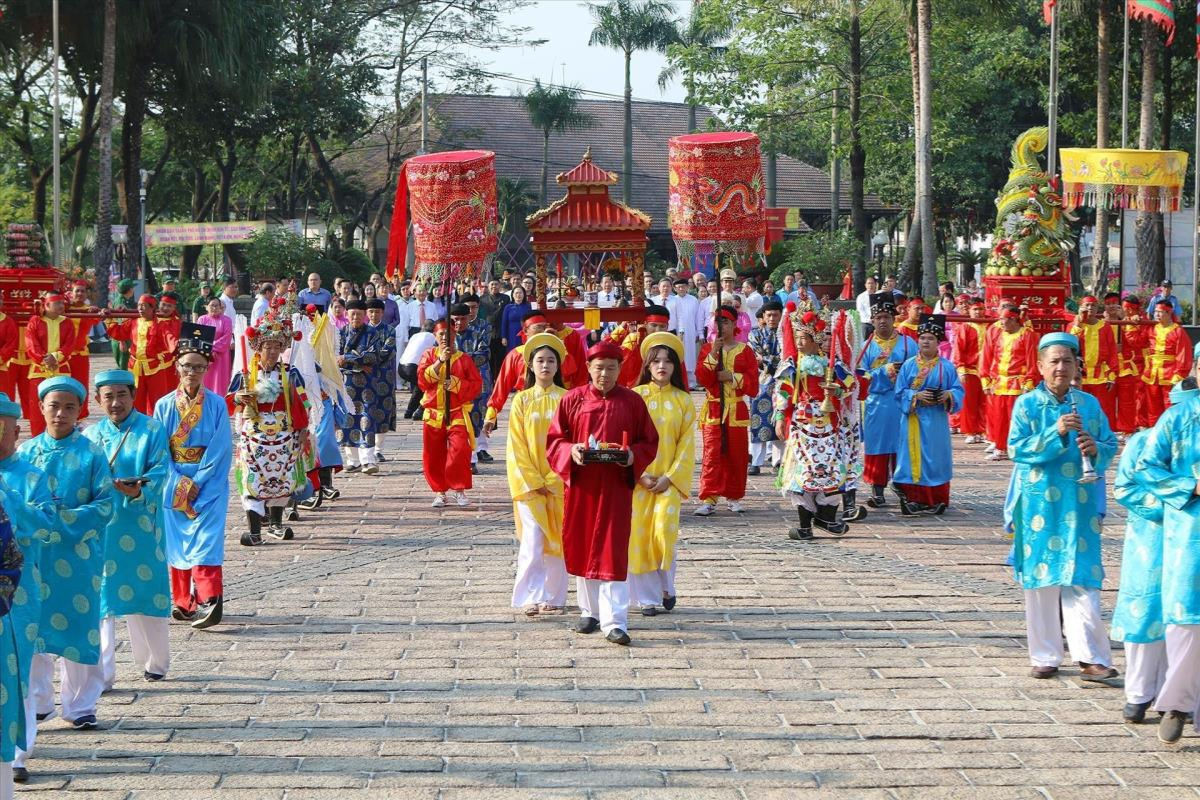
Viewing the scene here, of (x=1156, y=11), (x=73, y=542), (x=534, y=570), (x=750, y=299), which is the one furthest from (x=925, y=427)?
(x=1156, y=11)

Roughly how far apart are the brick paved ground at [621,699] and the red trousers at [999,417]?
5.62 m

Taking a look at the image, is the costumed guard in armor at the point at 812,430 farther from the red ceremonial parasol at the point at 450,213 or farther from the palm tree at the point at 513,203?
the palm tree at the point at 513,203

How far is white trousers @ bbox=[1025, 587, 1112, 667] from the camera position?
298 inches

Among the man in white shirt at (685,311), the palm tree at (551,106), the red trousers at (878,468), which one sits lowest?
the red trousers at (878,468)

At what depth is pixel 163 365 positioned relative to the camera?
17375 mm

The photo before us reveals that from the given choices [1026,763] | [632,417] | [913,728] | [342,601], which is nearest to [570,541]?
[632,417]

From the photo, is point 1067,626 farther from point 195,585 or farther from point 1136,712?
point 195,585

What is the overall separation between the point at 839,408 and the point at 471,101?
47472 mm

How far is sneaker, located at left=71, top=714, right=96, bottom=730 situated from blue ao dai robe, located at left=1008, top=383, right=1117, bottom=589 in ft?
14.8

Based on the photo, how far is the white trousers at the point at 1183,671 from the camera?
21.1 feet

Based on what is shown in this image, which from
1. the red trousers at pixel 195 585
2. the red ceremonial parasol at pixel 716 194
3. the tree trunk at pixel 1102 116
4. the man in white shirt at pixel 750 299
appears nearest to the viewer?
the red trousers at pixel 195 585

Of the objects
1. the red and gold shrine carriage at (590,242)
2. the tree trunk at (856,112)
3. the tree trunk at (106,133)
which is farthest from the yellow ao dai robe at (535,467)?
the tree trunk at (856,112)

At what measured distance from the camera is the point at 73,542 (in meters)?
6.74

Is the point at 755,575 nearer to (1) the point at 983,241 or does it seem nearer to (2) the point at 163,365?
(2) the point at 163,365
